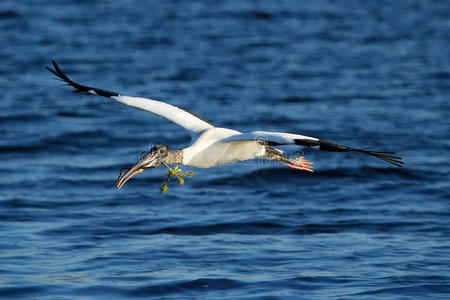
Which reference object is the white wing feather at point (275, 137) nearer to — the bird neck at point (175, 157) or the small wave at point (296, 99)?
the bird neck at point (175, 157)

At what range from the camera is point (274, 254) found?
12.0 meters

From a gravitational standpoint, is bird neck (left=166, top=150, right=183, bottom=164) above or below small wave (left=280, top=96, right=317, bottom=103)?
below

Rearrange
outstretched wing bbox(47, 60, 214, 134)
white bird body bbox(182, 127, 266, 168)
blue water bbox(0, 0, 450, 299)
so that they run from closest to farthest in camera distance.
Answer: white bird body bbox(182, 127, 266, 168), outstretched wing bbox(47, 60, 214, 134), blue water bbox(0, 0, 450, 299)

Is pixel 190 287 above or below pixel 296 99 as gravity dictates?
below

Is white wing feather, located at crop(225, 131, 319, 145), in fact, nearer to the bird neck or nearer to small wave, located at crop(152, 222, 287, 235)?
the bird neck

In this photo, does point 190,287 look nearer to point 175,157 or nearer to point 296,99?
point 175,157

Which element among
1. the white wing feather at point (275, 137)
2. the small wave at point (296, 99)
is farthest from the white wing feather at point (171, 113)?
the small wave at point (296, 99)

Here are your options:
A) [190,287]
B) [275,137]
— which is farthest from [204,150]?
[190,287]

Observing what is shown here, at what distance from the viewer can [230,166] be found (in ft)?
59.0

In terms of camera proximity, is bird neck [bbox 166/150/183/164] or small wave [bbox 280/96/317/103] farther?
small wave [bbox 280/96/317/103]

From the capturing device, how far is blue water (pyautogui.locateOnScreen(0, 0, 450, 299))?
11.1 m

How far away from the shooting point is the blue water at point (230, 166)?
11.1 m

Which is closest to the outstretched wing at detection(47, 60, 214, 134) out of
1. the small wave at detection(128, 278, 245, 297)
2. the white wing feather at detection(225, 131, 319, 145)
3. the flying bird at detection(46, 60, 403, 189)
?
the flying bird at detection(46, 60, 403, 189)

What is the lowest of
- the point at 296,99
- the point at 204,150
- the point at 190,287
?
the point at 190,287
